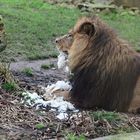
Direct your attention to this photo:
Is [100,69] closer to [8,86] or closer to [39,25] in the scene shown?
[8,86]

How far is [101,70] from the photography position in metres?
6.88

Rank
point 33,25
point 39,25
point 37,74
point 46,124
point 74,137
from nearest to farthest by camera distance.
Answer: point 74,137 < point 46,124 < point 37,74 < point 33,25 < point 39,25

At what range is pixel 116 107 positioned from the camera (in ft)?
22.9

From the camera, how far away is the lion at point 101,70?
6.89 meters

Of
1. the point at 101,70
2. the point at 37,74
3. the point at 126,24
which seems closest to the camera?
the point at 101,70

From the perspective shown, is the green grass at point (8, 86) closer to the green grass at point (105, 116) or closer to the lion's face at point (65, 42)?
the lion's face at point (65, 42)

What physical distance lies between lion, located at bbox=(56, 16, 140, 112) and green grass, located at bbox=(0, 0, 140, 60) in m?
2.18

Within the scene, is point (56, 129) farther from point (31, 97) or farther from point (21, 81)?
point (21, 81)

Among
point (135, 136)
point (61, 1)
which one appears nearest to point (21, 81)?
point (135, 136)

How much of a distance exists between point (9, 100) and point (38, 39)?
595cm

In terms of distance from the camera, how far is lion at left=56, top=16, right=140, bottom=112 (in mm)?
6887

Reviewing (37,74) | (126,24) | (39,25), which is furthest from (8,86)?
(126,24)

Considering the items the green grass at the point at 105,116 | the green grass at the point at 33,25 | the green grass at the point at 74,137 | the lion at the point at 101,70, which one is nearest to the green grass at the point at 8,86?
the lion at the point at 101,70

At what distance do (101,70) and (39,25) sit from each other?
7.54 m
